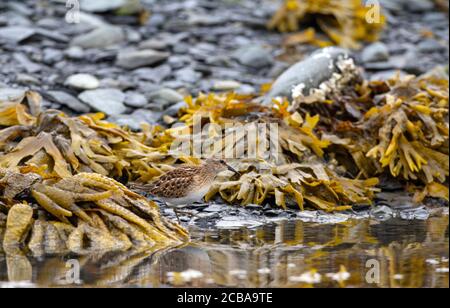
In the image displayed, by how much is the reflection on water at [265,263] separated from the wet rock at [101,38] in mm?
4854

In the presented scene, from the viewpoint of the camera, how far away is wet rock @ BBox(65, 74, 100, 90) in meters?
8.45

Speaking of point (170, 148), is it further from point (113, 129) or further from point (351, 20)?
point (351, 20)

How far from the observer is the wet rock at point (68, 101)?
7.97m

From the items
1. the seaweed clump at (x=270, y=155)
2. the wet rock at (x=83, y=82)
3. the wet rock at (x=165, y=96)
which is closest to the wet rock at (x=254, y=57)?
the wet rock at (x=165, y=96)

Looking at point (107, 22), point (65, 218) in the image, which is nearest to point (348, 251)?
point (65, 218)

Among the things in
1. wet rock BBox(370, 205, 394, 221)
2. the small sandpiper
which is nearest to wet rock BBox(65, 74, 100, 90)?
the small sandpiper

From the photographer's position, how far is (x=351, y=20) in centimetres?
1112

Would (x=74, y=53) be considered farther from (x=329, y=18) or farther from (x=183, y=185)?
(x=183, y=185)

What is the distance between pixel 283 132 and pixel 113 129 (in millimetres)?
1318

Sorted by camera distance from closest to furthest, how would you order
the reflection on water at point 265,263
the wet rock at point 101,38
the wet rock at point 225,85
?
the reflection on water at point 265,263, the wet rock at point 225,85, the wet rock at point 101,38

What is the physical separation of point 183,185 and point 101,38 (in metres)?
4.42

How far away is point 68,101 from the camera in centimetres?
805

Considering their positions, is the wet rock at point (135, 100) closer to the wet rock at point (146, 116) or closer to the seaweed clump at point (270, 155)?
the wet rock at point (146, 116)

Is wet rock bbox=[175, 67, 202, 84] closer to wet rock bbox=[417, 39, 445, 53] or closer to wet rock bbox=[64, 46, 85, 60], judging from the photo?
wet rock bbox=[64, 46, 85, 60]
